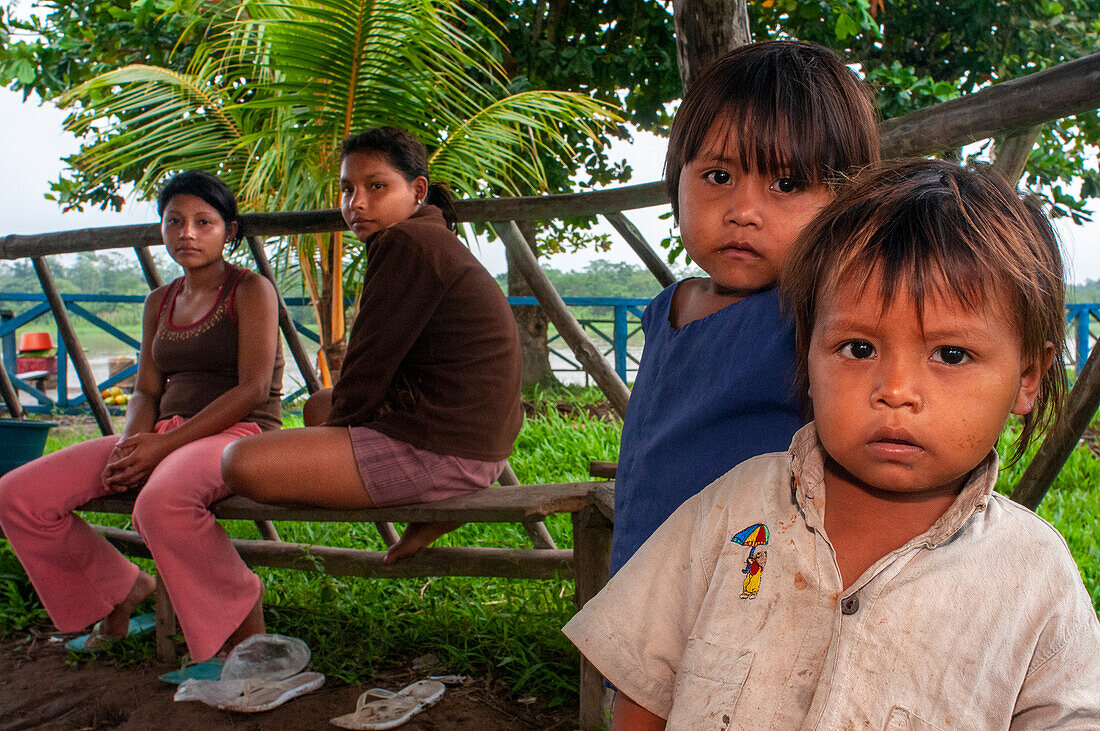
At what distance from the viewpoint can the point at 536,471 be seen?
4.45 metres

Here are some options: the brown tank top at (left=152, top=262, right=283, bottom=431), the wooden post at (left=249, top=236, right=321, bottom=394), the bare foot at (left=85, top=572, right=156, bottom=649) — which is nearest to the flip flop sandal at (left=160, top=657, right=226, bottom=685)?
the bare foot at (left=85, top=572, right=156, bottom=649)

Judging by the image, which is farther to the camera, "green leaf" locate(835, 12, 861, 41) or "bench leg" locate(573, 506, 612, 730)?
"green leaf" locate(835, 12, 861, 41)

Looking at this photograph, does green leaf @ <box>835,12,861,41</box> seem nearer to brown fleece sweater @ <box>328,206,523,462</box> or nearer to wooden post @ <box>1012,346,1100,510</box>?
brown fleece sweater @ <box>328,206,523,462</box>

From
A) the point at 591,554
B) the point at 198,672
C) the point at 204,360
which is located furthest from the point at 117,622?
the point at 591,554

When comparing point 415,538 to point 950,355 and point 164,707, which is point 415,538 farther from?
point 950,355

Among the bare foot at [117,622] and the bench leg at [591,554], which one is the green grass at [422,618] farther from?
the bench leg at [591,554]

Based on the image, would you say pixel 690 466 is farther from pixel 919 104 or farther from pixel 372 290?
pixel 919 104

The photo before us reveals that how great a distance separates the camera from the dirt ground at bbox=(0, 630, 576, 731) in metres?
2.21

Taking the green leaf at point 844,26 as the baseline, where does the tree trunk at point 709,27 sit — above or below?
below

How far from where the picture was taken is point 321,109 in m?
3.84

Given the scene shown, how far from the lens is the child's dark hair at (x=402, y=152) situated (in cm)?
246

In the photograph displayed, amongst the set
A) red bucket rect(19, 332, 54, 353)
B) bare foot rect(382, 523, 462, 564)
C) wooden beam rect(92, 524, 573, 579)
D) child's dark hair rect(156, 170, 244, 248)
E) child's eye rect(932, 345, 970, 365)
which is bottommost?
wooden beam rect(92, 524, 573, 579)

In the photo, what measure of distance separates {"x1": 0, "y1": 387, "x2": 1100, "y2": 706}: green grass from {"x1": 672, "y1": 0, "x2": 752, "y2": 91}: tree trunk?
164cm

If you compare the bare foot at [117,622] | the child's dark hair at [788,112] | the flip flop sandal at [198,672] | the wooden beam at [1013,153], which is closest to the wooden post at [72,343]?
the bare foot at [117,622]
